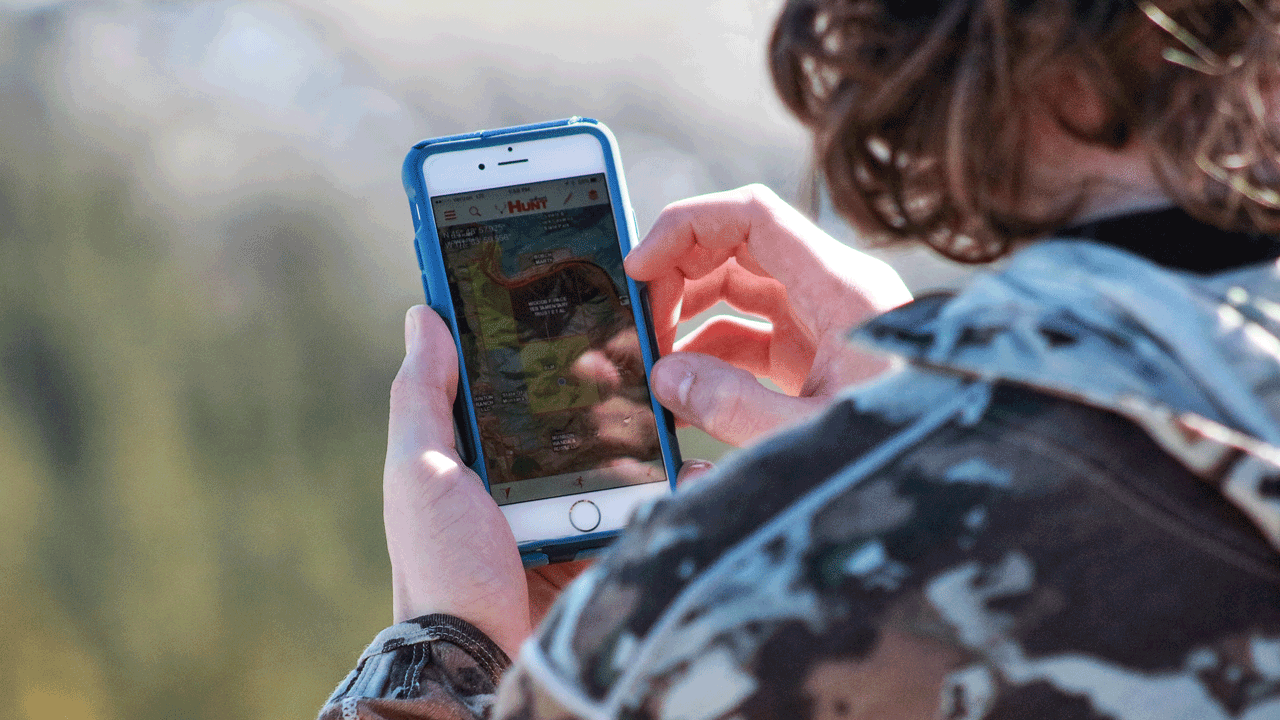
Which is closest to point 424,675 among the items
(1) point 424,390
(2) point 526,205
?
(1) point 424,390

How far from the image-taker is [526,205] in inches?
35.8

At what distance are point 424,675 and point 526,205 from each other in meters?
0.45

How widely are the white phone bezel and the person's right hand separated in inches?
3.3

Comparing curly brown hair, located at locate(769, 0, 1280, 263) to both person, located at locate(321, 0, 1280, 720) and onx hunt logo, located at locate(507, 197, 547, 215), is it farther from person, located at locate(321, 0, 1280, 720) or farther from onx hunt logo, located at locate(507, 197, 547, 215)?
onx hunt logo, located at locate(507, 197, 547, 215)

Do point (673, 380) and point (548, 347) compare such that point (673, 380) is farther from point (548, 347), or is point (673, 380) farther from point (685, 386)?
point (548, 347)

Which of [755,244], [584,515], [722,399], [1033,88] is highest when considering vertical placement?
[1033,88]

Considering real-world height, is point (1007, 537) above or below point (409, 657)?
above

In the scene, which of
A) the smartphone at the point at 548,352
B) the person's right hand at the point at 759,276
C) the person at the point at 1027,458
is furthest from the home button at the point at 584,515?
the person at the point at 1027,458

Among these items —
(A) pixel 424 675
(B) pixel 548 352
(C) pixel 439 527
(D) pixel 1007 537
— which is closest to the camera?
(D) pixel 1007 537

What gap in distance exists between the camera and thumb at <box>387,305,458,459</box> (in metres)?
0.81

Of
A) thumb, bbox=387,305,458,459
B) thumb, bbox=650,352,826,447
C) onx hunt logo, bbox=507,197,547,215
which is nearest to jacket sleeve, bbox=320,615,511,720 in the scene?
thumb, bbox=387,305,458,459

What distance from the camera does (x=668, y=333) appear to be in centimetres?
95

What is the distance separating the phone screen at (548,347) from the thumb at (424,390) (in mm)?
30

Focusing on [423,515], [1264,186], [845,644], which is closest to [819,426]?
[845,644]
